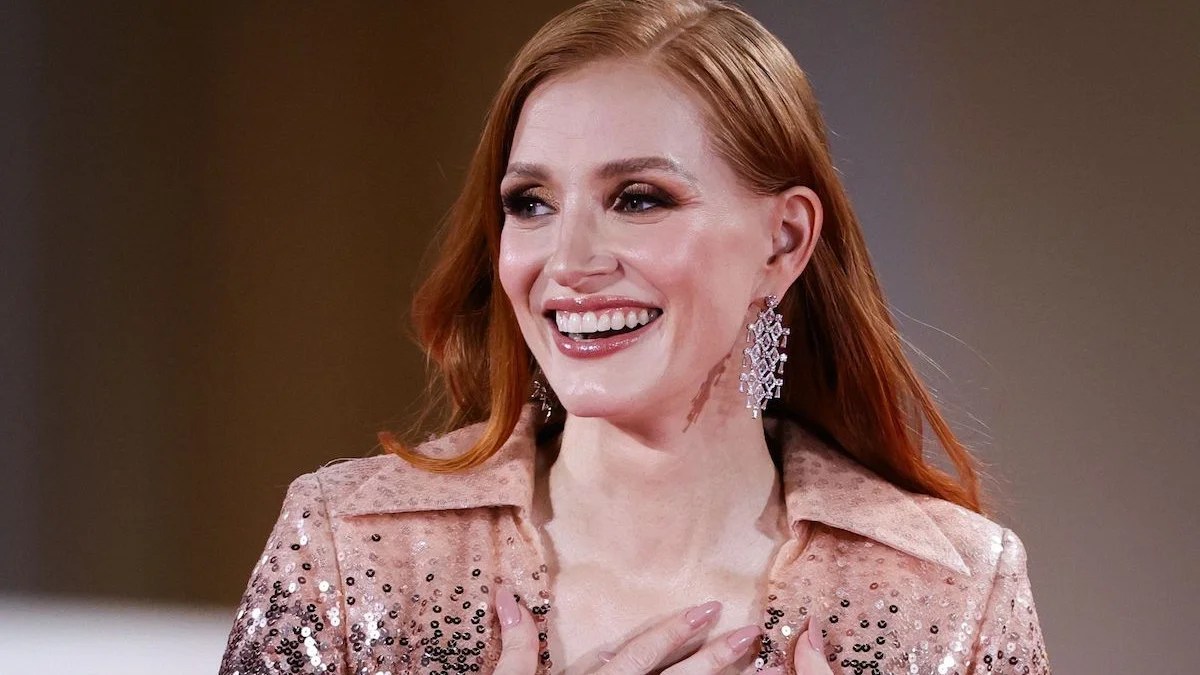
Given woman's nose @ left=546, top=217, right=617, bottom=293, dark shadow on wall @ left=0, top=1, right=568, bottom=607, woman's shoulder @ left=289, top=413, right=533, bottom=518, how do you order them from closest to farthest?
woman's nose @ left=546, top=217, right=617, bottom=293 → woman's shoulder @ left=289, top=413, right=533, bottom=518 → dark shadow on wall @ left=0, top=1, right=568, bottom=607

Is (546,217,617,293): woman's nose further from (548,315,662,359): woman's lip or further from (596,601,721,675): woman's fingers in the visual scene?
(596,601,721,675): woman's fingers

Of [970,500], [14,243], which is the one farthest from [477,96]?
[970,500]

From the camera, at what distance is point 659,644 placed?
5.04ft

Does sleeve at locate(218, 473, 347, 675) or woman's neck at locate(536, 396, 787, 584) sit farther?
woman's neck at locate(536, 396, 787, 584)

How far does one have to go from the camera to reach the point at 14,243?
227 cm

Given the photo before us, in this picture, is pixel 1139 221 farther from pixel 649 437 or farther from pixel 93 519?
pixel 93 519

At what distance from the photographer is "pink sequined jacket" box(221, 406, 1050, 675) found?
1.56 metres

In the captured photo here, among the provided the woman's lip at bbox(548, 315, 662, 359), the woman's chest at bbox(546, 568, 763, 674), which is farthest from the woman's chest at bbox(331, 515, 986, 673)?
the woman's lip at bbox(548, 315, 662, 359)

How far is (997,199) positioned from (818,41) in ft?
1.18

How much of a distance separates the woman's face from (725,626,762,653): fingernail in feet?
0.86

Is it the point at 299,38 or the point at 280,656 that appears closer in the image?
the point at 280,656

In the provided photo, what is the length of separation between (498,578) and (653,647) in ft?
0.63

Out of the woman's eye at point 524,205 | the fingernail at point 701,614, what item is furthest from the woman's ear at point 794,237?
the fingernail at point 701,614

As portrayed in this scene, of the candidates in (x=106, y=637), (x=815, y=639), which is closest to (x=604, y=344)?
(x=815, y=639)
